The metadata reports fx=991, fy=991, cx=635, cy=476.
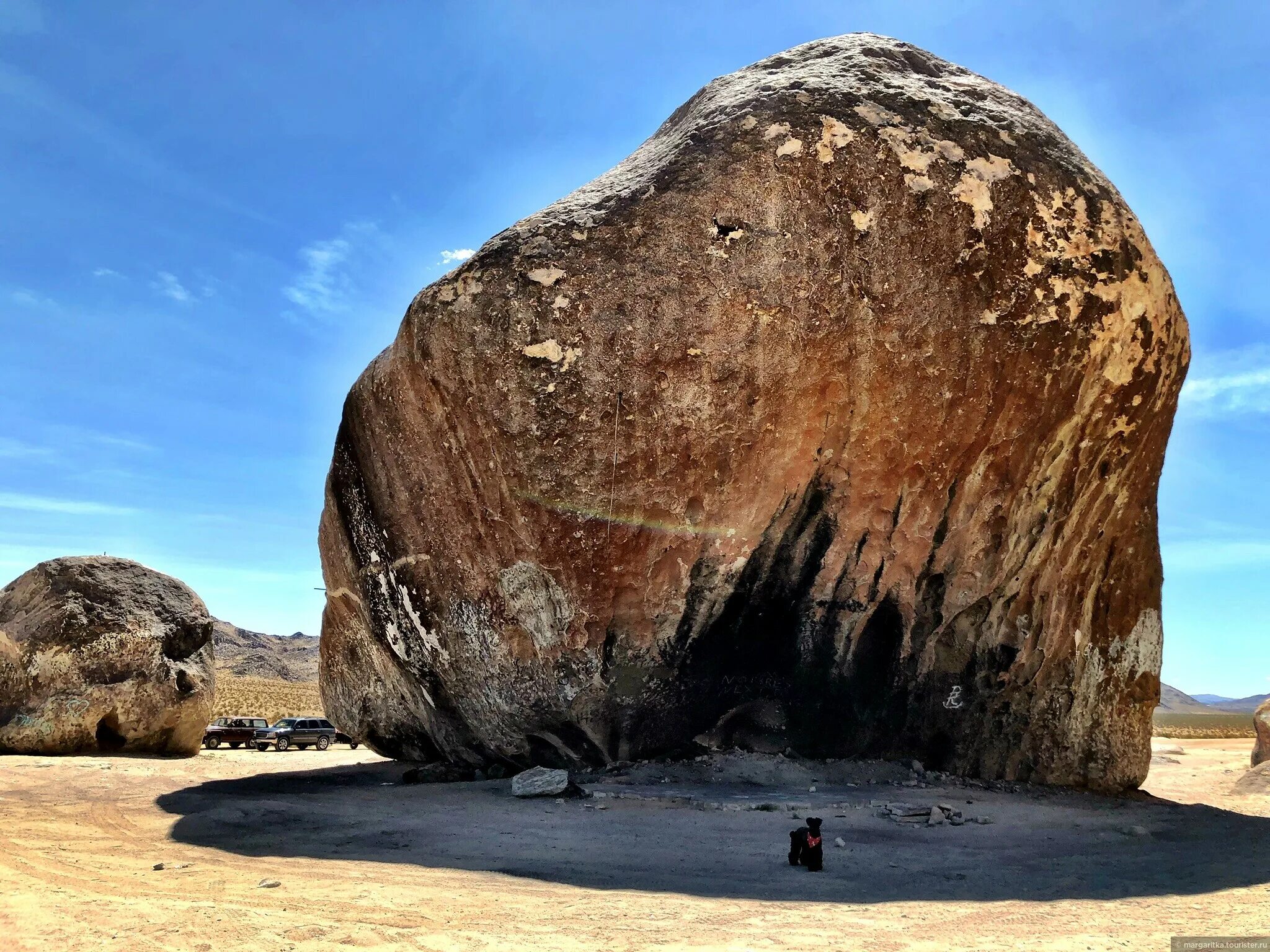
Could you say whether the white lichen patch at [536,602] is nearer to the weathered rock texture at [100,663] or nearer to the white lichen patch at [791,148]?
the white lichen patch at [791,148]

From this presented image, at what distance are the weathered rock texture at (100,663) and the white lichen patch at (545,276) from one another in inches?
401

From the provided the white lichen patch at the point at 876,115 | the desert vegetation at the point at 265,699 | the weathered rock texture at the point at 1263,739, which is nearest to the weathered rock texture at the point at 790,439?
the white lichen patch at the point at 876,115

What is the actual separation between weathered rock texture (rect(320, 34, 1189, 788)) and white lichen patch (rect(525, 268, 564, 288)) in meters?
0.04

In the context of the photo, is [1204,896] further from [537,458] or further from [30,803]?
[30,803]

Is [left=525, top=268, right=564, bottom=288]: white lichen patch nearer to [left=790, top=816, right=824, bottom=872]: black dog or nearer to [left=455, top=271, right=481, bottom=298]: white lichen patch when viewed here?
[left=455, top=271, right=481, bottom=298]: white lichen patch

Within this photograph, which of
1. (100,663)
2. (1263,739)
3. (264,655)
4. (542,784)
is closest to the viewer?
(542,784)

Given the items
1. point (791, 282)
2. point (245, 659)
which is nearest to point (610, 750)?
point (791, 282)

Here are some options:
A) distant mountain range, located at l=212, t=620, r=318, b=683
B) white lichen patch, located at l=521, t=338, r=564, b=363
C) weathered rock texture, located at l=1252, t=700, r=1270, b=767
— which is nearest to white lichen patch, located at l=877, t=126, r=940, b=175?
white lichen patch, located at l=521, t=338, r=564, b=363

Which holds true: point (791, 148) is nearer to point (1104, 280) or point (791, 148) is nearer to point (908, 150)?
point (908, 150)

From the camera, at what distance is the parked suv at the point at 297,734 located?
68.9 ft

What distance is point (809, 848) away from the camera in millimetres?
6418

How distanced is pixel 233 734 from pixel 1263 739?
20593mm

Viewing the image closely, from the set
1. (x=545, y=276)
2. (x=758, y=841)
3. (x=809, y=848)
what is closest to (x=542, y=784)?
(x=758, y=841)

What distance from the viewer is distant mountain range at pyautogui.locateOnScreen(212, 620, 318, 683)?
226 ft
